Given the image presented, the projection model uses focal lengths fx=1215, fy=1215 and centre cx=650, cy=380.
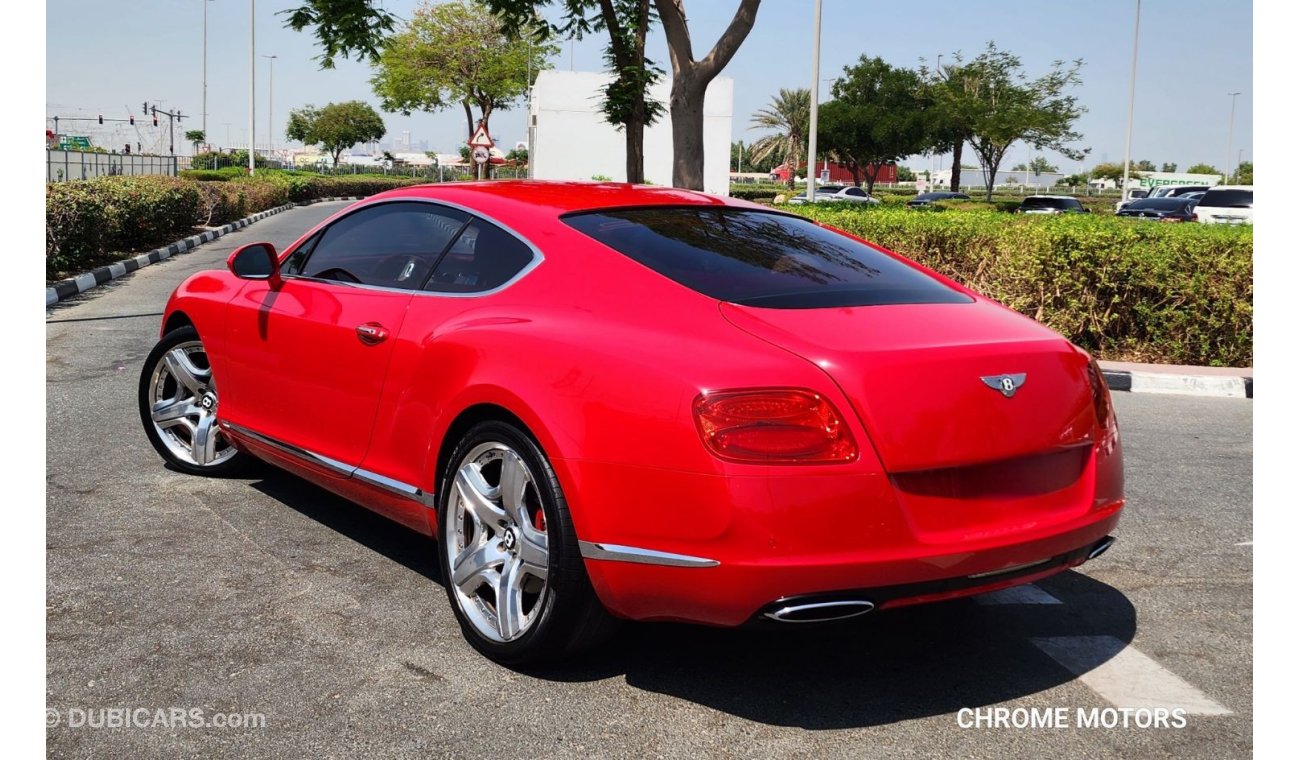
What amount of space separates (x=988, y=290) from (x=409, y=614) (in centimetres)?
829

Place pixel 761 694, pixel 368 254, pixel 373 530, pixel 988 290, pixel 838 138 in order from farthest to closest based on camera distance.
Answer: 1. pixel 838 138
2. pixel 988 290
3. pixel 373 530
4. pixel 368 254
5. pixel 761 694

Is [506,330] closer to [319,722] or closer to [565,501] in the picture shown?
[565,501]

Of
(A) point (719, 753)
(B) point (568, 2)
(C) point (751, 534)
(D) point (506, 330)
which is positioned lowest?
(A) point (719, 753)

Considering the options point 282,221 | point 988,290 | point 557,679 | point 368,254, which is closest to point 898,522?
point 557,679

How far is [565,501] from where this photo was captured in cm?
318

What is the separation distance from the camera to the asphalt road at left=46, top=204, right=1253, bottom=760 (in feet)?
9.97

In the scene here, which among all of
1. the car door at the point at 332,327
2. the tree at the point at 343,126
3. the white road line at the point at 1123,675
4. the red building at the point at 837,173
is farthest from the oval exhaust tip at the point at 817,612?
the tree at the point at 343,126

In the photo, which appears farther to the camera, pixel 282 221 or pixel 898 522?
pixel 282 221

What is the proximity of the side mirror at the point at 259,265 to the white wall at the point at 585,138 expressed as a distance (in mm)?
41506

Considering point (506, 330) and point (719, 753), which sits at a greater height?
point (506, 330)

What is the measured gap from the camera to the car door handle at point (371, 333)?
157 inches

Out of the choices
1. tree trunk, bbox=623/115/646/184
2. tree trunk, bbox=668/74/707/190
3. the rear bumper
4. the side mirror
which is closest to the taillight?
the rear bumper

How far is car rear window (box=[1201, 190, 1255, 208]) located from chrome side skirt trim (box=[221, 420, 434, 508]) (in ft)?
86.9

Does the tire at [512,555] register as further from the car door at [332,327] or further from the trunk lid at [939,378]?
the trunk lid at [939,378]
